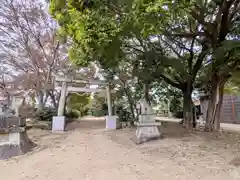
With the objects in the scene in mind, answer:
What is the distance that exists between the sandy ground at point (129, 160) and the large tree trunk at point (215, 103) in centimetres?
101

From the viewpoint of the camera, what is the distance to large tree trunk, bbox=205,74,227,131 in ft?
23.4

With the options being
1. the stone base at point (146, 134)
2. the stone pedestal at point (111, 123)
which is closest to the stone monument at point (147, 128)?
the stone base at point (146, 134)

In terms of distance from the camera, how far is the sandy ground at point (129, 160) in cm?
377

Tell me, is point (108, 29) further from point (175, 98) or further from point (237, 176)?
point (175, 98)

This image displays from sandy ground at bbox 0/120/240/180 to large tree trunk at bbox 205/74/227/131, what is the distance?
101 cm

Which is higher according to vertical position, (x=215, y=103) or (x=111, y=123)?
(x=215, y=103)

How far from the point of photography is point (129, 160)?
4598mm

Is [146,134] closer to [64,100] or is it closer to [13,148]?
[13,148]

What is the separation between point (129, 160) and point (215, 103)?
4217mm

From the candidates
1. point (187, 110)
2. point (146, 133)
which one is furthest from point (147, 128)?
point (187, 110)

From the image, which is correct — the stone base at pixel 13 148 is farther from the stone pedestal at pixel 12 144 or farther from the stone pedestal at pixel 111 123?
the stone pedestal at pixel 111 123

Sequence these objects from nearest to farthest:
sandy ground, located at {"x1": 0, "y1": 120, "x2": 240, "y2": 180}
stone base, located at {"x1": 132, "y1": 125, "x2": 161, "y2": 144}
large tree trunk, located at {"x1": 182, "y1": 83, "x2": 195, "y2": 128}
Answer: sandy ground, located at {"x1": 0, "y1": 120, "x2": 240, "y2": 180} → stone base, located at {"x1": 132, "y1": 125, "x2": 161, "y2": 144} → large tree trunk, located at {"x1": 182, "y1": 83, "x2": 195, "y2": 128}

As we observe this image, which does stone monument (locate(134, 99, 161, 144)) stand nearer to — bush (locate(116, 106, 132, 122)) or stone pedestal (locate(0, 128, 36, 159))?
stone pedestal (locate(0, 128, 36, 159))

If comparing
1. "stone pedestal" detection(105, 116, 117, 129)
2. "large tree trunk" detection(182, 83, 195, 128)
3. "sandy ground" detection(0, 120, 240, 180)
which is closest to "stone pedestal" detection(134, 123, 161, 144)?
"sandy ground" detection(0, 120, 240, 180)
